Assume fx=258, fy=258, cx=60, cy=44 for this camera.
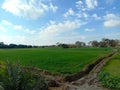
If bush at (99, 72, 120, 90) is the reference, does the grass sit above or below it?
above

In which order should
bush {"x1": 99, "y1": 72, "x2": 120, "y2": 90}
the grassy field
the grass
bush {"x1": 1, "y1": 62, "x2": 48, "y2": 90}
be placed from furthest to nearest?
the grassy field < the grass < bush {"x1": 99, "y1": 72, "x2": 120, "y2": 90} < bush {"x1": 1, "y1": 62, "x2": 48, "y2": 90}

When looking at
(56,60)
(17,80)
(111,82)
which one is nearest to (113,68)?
(111,82)

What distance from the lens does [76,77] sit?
26.4 metres

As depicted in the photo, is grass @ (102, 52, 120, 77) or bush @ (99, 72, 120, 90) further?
grass @ (102, 52, 120, 77)

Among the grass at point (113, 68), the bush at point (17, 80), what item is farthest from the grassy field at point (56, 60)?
the grass at point (113, 68)

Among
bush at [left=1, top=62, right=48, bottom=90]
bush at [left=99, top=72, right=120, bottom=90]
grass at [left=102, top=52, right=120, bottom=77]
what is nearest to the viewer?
bush at [left=1, top=62, right=48, bottom=90]

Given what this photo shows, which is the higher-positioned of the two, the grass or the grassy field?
the grassy field

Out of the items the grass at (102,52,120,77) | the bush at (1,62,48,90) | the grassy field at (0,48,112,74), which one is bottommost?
the grass at (102,52,120,77)

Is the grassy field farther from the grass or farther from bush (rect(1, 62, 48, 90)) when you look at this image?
the grass

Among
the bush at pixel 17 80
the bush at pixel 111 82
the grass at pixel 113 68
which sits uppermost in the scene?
the bush at pixel 17 80

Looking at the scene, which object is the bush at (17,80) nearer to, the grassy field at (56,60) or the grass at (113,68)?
the grassy field at (56,60)

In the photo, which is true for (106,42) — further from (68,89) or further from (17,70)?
(17,70)

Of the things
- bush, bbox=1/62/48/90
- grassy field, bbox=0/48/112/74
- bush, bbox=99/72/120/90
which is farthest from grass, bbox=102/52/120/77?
bush, bbox=1/62/48/90

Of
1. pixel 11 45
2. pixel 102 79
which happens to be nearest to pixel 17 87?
pixel 102 79
